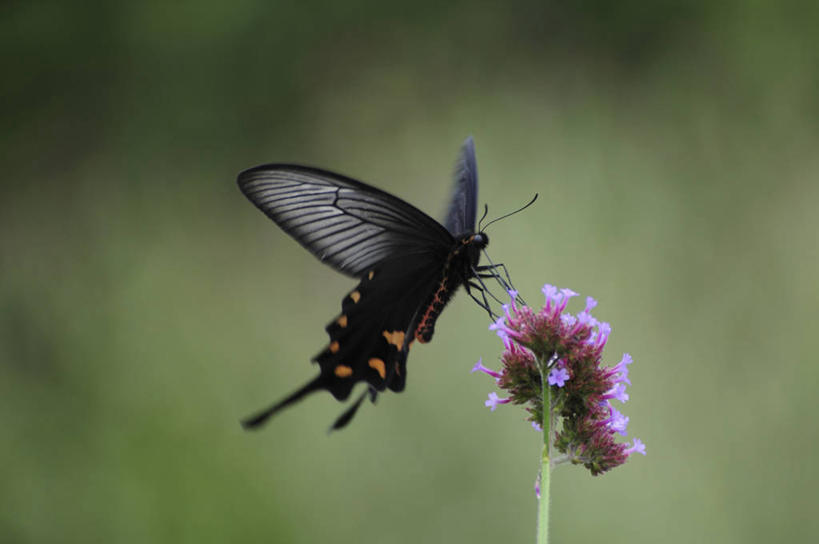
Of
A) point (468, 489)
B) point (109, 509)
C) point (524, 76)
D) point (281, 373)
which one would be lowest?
point (109, 509)

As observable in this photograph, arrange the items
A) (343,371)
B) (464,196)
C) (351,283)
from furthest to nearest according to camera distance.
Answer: (351,283) < (464,196) < (343,371)

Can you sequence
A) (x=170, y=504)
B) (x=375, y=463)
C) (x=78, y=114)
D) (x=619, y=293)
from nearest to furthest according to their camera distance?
(x=170, y=504)
(x=375, y=463)
(x=619, y=293)
(x=78, y=114)

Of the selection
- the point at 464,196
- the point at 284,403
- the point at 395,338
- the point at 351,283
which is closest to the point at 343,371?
the point at 395,338

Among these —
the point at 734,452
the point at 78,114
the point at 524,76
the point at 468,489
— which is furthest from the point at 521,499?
the point at 78,114

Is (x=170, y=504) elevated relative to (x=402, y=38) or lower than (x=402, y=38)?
lower

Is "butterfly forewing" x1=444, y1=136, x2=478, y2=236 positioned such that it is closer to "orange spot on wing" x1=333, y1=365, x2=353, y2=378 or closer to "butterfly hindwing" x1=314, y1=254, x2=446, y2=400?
"butterfly hindwing" x1=314, y1=254, x2=446, y2=400

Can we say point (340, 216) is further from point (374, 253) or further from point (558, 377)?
point (558, 377)

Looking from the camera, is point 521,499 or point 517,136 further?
point 517,136

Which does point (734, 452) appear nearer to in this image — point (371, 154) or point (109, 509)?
point (371, 154)
